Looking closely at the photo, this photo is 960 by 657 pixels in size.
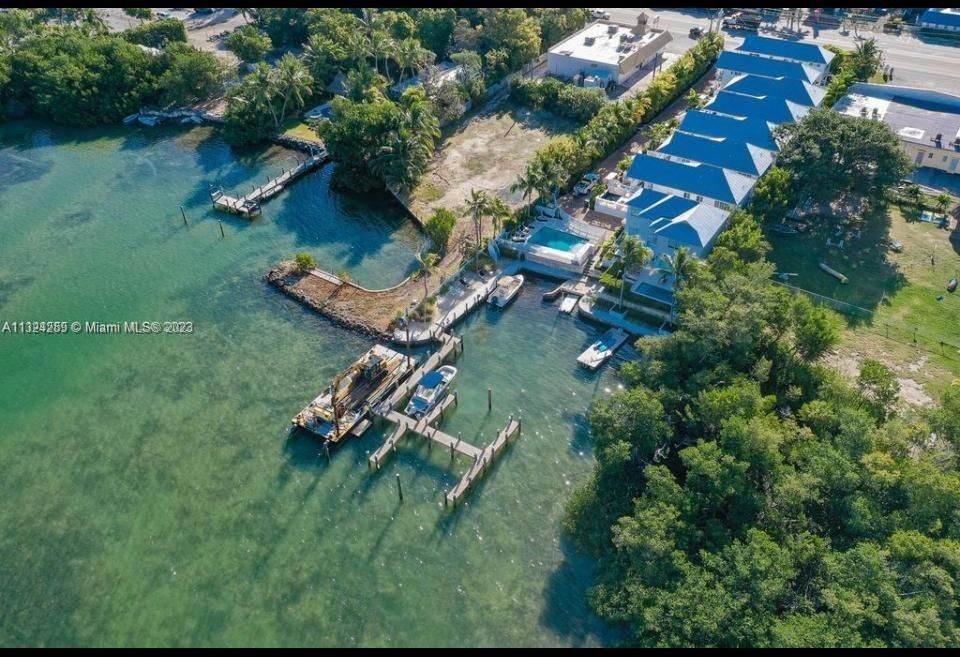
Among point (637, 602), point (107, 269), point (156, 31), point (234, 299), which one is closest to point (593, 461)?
point (637, 602)

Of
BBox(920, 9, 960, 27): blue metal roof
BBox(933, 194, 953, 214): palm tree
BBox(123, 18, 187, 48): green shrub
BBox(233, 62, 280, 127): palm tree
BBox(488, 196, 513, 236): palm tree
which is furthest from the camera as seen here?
BBox(123, 18, 187, 48): green shrub

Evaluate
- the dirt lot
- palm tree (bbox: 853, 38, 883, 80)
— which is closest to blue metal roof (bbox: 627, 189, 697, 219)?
the dirt lot

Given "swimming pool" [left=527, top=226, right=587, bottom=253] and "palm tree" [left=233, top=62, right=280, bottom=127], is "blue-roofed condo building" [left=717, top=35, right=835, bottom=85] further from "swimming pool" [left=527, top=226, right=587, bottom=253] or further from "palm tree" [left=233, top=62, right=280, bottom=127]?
"palm tree" [left=233, top=62, right=280, bottom=127]

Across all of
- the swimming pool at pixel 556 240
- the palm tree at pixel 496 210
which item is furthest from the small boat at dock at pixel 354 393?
the swimming pool at pixel 556 240

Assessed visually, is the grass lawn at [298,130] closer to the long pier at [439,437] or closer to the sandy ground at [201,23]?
the sandy ground at [201,23]

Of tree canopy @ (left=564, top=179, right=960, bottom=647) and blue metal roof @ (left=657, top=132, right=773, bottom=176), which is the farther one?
blue metal roof @ (left=657, top=132, right=773, bottom=176)

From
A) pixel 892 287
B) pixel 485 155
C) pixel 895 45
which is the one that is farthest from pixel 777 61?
pixel 485 155

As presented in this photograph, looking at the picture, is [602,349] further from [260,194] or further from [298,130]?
[298,130]
